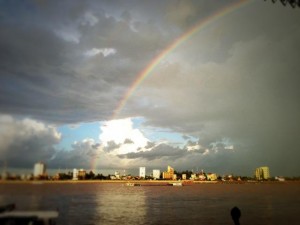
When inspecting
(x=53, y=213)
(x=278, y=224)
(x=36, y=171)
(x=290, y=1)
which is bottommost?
(x=278, y=224)

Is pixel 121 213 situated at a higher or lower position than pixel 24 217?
lower

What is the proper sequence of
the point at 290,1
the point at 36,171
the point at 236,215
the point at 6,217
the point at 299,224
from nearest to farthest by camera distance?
1. the point at 236,215
2. the point at 290,1
3. the point at 6,217
4. the point at 299,224
5. the point at 36,171

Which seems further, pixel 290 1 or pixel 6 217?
pixel 6 217

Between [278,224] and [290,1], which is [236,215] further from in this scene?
[278,224]

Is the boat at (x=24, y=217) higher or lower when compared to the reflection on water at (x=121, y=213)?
higher

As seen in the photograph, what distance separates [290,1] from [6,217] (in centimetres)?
4123

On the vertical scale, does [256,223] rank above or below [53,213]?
below

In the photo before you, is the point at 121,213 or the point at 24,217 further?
the point at 121,213

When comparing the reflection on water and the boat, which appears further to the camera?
the reflection on water

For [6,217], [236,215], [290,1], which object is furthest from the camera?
[6,217]

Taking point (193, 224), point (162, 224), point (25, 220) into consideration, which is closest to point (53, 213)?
point (25, 220)

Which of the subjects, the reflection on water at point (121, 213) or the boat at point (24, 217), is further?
the reflection on water at point (121, 213)

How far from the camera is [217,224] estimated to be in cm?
5925

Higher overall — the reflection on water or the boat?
the boat
